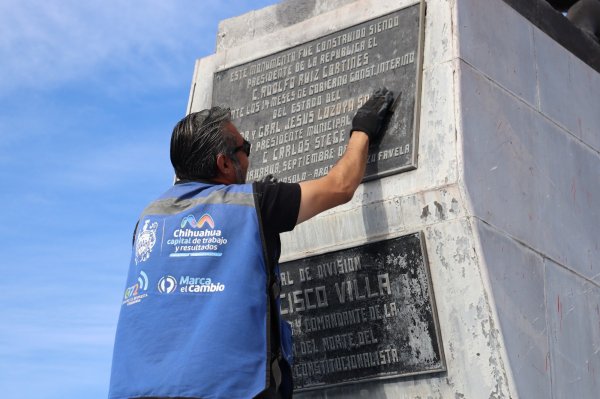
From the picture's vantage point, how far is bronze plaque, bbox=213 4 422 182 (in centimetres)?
551

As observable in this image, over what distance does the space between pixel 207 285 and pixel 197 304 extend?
0.29 feet

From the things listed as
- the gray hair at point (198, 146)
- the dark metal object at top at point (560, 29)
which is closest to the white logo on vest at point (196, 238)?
the gray hair at point (198, 146)

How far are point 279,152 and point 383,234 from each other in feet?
3.20

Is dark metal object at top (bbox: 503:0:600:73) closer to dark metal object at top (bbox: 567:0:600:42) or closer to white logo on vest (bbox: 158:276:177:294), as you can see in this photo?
dark metal object at top (bbox: 567:0:600:42)

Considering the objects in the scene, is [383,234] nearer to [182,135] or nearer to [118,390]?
[182,135]

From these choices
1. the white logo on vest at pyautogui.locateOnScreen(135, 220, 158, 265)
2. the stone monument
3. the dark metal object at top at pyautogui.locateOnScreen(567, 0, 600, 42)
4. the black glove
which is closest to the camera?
the white logo on vest at pyautogui.locateOnScreen(135, 220, 158, 265)

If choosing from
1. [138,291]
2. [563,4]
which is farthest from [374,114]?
[563,4]

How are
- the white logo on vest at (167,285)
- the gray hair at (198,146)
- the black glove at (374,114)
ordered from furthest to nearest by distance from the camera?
the black glove at (374,114)
the gray hair at (198,146)
the white logo on vest at (167,285)

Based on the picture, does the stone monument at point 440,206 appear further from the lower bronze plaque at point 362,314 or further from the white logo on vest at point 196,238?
the white logo on vest at point 196,238

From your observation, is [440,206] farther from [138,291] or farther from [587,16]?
[587,16]

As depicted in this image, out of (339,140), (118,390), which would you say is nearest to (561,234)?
(339,140)

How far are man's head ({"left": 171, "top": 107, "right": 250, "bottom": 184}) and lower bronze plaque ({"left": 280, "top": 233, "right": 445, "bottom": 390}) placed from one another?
88cm

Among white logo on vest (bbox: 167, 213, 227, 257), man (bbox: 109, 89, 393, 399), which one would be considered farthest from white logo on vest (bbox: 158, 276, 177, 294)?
white logo on vest (bbox: 167, 213, 227, 257)

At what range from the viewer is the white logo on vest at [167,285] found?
4422 mm
